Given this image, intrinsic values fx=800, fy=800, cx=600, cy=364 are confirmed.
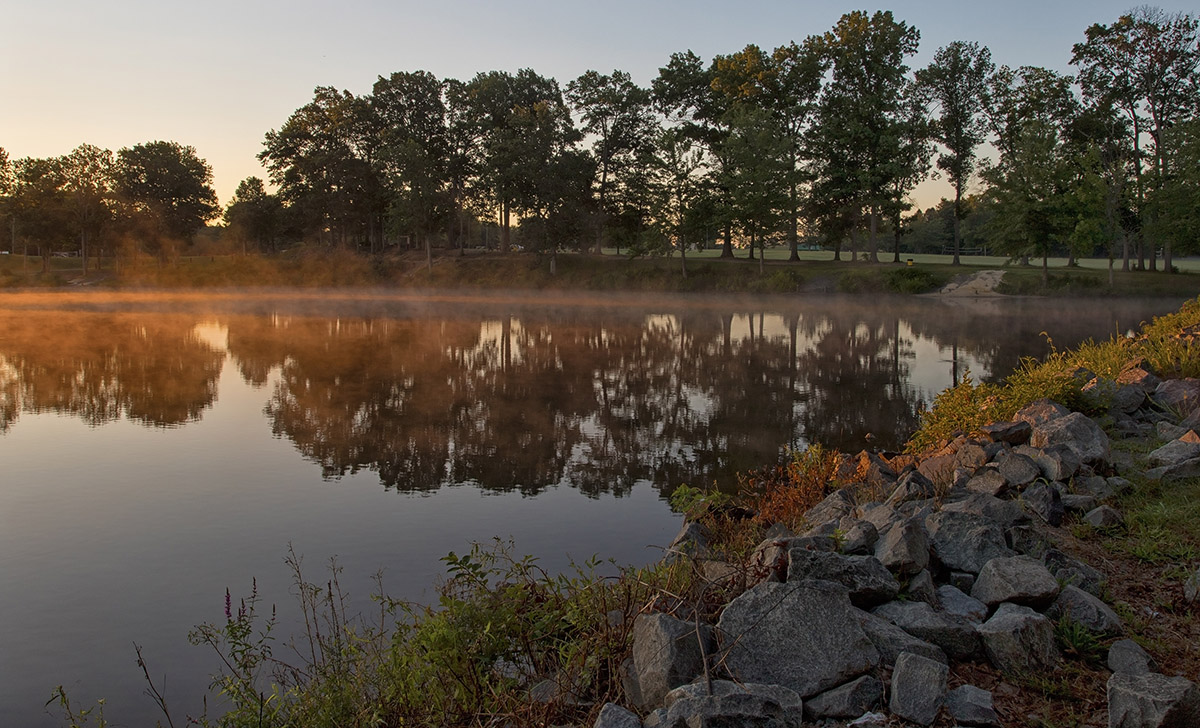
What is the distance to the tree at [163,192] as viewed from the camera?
79.8m

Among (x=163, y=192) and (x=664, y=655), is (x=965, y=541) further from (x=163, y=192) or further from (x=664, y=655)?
(x=163, y=192)

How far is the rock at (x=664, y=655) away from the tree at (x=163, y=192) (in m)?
87.6

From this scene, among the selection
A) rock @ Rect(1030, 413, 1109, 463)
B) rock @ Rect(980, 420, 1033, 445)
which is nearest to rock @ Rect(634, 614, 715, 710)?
rock @ Rect(1030, 413, 1109, 463)

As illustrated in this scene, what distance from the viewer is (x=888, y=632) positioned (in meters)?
4.67

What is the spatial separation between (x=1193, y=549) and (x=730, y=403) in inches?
439

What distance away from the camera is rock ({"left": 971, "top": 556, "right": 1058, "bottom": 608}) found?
497 cm

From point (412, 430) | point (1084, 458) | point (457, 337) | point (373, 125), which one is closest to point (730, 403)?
point (412, 430)

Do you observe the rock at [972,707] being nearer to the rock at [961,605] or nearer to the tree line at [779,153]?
the rock at [961,605]

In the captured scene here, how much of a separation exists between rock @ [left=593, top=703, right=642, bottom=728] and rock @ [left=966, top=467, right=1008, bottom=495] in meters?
4.96

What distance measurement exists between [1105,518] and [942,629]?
320cm

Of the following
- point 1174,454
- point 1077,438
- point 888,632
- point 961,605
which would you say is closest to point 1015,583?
point 961,605

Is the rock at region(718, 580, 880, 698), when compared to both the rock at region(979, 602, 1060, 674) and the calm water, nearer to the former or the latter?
the rock at region(979, 602, 1060, 674)

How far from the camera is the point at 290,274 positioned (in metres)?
71.6

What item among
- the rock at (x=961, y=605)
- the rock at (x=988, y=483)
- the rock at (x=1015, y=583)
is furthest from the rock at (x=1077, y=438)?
the rock at (x=961, y=605)
